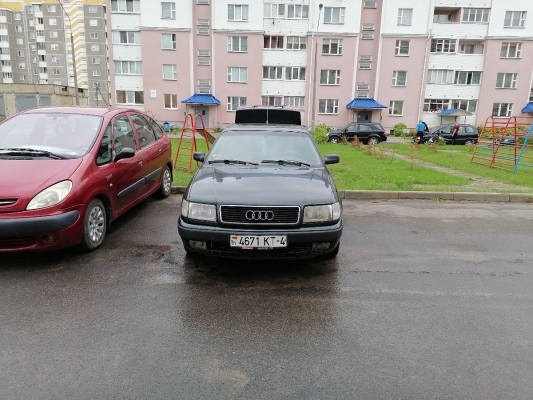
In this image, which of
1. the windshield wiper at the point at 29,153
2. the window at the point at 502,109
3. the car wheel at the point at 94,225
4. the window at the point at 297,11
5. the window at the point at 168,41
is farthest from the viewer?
the window at the point at 502,109

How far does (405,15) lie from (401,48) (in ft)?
9.51

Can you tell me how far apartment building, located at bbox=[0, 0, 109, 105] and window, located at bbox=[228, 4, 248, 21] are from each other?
154 ft

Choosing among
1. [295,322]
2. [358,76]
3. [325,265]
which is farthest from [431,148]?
[358,76]

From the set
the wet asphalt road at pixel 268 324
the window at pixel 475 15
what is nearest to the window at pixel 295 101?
the window at pixel 475 15

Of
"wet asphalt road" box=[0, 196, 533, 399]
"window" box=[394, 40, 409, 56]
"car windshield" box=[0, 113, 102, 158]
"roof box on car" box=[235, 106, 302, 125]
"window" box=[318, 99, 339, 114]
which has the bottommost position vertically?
"wet asphalt road" box=[0, 196, 533, 399]

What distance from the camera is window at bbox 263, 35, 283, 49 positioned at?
122 ft

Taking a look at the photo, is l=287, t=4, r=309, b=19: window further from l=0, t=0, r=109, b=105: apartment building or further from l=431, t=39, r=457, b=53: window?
l=0, t=0, r=109, b=105: apartment building

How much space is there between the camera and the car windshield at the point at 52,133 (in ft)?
16.3

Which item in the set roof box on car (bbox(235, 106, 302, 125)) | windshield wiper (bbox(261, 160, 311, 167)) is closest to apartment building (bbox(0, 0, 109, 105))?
roof box on car (bbox(235, 106, 302, 125))

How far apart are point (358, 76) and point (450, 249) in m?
35.4

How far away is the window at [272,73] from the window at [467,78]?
16.8 meters

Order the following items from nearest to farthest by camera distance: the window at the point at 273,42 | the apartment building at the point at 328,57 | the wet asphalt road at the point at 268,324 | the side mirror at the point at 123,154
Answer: the wet asphalt road at the point at 268,324, the side mirror at the point at 123,154, the apartment building at the point at 328,57, the window at the point at 273,42

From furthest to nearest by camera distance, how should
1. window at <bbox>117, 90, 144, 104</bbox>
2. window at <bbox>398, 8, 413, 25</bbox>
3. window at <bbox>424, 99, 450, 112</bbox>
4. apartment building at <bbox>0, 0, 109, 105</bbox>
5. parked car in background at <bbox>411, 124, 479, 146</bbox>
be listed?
apartment building at <bbox>0, 0, 109, 105</bbox> → window at <bbox>117, 90, 144, 104</bbox> → window at <bbox>424, 99, 450, 112</bbox> → window at <bbox>398, 8, 413, 25</bbox> → parked car in background at <bbox>411, 124, 479, 146</bbox>

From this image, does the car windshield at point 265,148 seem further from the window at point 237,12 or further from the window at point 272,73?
the window at point 237,12
